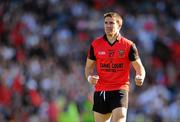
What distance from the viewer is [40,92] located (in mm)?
19625

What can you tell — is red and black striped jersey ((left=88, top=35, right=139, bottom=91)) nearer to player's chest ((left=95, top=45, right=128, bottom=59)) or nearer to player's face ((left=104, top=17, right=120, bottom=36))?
player's chest ((left=95, top=45, right=128, bottom=59))

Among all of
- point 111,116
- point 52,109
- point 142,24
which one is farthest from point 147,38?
point 111,116

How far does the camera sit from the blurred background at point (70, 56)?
19297 millimetres

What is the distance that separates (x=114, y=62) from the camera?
11.9 meters

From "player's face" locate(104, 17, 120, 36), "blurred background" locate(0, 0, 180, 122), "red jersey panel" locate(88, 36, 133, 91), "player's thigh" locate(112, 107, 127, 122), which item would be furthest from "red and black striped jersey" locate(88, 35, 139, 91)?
"blurred background" locate(0, 0, 180, 122)

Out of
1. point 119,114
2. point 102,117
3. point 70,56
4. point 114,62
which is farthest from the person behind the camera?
point 70,56

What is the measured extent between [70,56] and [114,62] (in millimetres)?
9160

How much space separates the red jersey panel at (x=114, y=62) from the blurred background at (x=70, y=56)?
5344 mm

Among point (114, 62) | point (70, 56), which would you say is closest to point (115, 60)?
point (114, 62)

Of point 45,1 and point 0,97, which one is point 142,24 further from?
point 0,97

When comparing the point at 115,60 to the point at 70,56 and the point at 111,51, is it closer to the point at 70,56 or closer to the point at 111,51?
the point at 111,51

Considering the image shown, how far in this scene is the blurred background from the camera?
1930 cm

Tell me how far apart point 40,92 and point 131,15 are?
397 centimetres

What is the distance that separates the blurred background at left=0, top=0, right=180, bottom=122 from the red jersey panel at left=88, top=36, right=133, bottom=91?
5.34 meters
